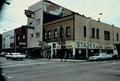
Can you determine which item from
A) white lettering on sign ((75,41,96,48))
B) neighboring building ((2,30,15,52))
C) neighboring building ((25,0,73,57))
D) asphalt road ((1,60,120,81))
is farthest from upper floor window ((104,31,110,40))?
neighboring building ((2,30,15,52))

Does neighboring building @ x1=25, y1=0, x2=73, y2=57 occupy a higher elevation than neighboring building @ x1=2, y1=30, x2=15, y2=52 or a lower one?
higher

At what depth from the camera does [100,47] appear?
53875mm

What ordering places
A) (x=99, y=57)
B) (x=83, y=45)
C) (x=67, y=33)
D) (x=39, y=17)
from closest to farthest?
(x=99, y=57) < (x=83, y=45) < (x=67, y=33) < (x=39, y=17)

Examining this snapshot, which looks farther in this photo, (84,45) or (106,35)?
(106,35)

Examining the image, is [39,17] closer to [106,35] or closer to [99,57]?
[106,35]

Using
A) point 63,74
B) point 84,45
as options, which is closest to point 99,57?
point 84,45

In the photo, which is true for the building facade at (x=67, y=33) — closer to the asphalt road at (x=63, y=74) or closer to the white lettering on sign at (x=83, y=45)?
the white lettering on sign at (x=83, y=45)

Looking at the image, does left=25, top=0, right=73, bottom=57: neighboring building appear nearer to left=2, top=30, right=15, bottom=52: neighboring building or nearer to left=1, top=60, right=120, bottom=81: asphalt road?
left=1, top=60, right=120, bottom=81: asphalt road

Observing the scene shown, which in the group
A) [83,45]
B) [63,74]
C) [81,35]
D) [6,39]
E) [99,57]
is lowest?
[63,74]

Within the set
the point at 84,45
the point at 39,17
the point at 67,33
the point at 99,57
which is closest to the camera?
the point at 99,57

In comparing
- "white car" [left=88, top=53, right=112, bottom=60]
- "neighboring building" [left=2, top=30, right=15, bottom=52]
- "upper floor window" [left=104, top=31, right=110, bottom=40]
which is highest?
"upper floor window" [left=104, top=31, right=110, bottom=40]

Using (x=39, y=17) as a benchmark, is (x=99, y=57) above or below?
below

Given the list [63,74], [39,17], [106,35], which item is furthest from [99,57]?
[63,74]

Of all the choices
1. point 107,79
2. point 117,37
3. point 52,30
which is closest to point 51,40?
point 52,30
